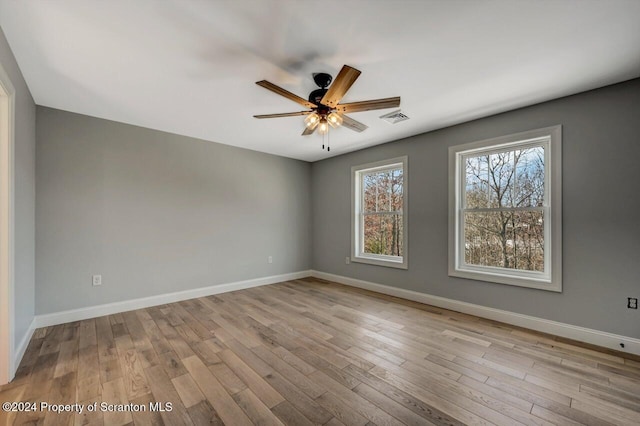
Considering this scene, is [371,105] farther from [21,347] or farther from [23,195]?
[21,347]

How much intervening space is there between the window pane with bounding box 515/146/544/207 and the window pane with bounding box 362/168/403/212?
1587mm

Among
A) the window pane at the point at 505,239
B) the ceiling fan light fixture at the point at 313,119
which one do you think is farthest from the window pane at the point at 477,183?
the ceiling fan light fixture at the point at 313,119

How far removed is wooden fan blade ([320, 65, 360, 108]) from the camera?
5.89 ft

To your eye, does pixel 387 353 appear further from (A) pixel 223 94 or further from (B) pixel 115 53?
(B) pixel 115 53

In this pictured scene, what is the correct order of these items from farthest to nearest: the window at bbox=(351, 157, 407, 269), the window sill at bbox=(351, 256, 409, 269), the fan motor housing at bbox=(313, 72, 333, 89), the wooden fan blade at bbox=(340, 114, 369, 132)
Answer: the window at bbox=(351, 157, 407, 269)
the window sill at bbox=(351, 256, 409, 269)
the wooden fan blade at bbox=(340, 114, 369, 132)
the fan motor housing at bbox=(313, 72, 333, 89)

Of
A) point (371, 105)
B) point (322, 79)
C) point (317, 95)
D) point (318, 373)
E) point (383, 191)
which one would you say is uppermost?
point (322, 79)

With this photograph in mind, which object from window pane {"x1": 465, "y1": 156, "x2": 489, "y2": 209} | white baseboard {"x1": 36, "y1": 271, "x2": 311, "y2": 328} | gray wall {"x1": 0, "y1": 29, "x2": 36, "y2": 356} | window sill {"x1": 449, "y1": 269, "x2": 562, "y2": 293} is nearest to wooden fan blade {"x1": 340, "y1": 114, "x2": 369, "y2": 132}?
window pane {"x1": 465, "y1": 156, "x2": 489, "y2": 209}

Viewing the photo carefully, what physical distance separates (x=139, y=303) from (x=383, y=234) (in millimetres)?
3865

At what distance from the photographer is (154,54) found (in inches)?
82.5

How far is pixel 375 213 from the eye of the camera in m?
4.73

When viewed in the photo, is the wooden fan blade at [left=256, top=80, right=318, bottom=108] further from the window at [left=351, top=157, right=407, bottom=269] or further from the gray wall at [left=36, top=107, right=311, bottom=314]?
the gray wall at [left=36, top=107, right=311, bottom=314]

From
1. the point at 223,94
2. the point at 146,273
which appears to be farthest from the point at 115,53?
the point at 146,273

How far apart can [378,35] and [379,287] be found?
367 centimetres

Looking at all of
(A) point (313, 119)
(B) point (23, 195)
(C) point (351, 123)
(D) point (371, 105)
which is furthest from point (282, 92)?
(B) point (23, 195)
